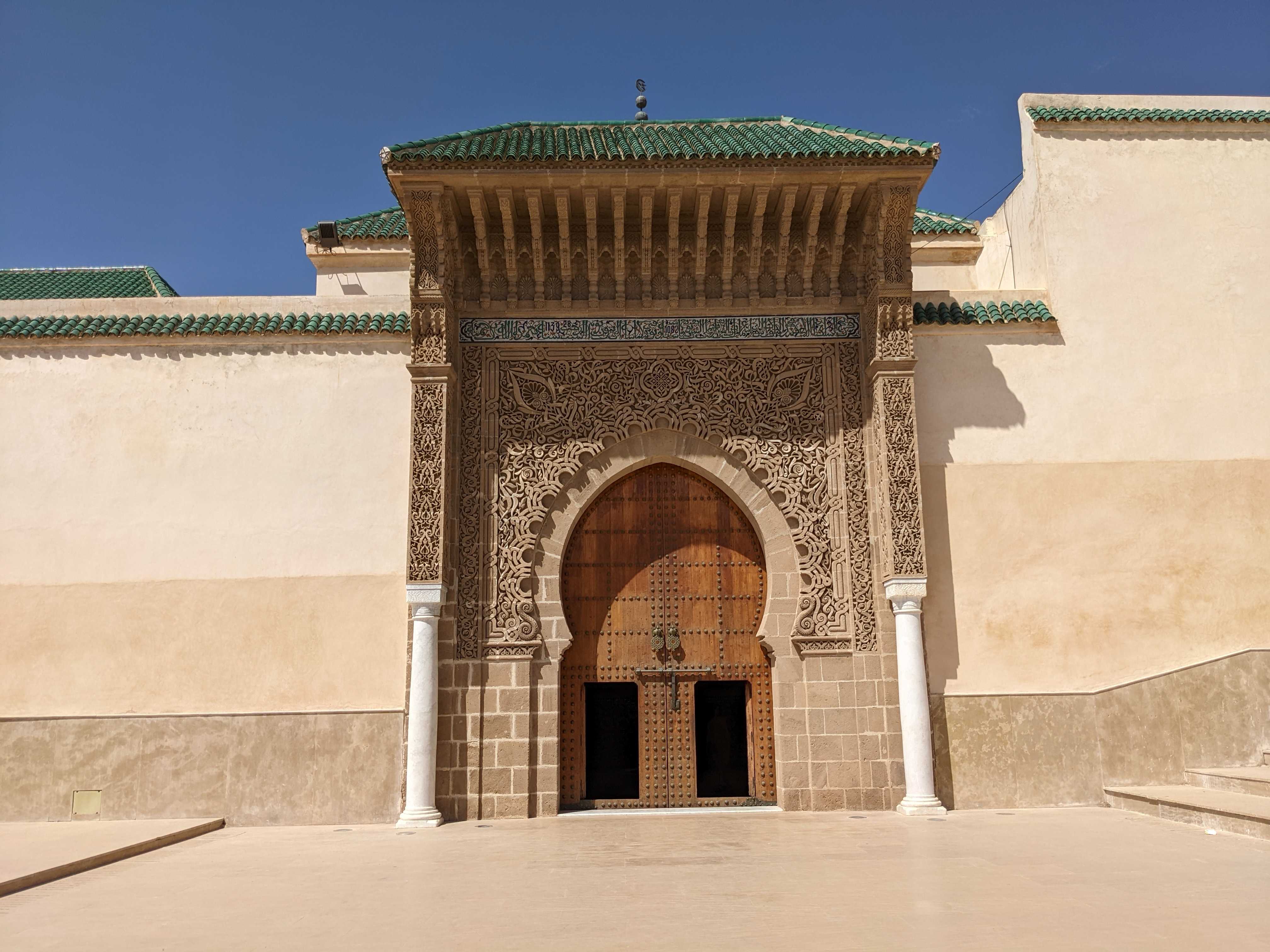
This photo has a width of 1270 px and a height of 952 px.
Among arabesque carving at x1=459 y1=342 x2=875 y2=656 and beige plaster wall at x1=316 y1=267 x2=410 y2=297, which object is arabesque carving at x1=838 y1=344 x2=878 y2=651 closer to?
arabesque carving at x1=459 y1=342 x2=875 y2=656

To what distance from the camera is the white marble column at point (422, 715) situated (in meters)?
6.55

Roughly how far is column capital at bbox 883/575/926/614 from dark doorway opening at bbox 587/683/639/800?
235 centimetres

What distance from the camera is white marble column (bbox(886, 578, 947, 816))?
6.63 m

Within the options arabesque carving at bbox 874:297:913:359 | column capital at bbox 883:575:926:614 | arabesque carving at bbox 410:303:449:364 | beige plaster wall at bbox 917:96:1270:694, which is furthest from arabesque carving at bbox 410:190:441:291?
column capital at bbox 883:575:926:614

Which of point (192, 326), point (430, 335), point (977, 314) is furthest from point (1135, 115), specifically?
point (192, 326)

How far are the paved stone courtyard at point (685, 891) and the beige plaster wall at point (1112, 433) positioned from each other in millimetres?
1435

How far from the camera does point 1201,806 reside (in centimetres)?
571

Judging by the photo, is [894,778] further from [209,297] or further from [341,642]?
[209,297]

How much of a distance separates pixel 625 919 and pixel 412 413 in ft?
13.7

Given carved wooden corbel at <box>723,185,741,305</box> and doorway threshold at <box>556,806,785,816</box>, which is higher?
carved wooden corbel at <box>723,185,741,305</box>

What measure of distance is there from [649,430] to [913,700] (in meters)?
2.57

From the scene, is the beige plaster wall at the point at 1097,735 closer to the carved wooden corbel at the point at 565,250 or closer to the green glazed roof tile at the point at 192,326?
the carved wooden corbel at the point at 565,250

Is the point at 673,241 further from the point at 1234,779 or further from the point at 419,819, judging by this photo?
the point at 1234,779

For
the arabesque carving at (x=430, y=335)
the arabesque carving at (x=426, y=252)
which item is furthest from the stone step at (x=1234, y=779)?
the arabesque carving at (x=426, y=252)
